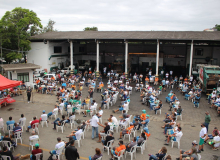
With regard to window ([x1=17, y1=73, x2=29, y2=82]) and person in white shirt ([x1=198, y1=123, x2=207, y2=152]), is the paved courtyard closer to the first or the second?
person in white shirt ([x1=198, y1=123, x2=207, y2=152])

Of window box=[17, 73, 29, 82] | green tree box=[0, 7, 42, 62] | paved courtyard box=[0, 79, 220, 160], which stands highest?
green tree box=[0, 7, 42, 62]

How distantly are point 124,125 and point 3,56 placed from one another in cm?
2188

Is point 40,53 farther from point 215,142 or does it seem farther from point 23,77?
point 215,142

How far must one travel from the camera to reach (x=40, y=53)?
1218 inches

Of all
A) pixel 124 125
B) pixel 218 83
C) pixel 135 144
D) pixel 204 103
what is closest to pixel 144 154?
pixel 135 144

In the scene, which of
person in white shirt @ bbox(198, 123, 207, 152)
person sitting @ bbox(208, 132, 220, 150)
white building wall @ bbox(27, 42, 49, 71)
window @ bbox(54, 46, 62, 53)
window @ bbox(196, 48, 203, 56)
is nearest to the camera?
person in white shirt @ bbox(198, 123, 207, 152)

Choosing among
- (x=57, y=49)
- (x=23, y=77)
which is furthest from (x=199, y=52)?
(x=23, y=77)

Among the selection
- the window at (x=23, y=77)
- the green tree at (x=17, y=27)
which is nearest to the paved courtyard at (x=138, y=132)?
the window at (x=23, y=77)

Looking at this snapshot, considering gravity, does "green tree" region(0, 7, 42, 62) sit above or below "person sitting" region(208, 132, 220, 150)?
above

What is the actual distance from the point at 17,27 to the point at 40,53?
4.94 metres

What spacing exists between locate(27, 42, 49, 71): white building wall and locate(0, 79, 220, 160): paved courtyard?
36.7ft

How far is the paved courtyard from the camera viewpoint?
31.3ft

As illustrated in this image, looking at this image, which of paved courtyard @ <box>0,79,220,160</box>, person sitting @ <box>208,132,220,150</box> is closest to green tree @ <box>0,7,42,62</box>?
paved courtyard @ <box>0,79,220,160</box>

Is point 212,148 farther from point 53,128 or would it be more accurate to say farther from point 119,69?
point 119,69
